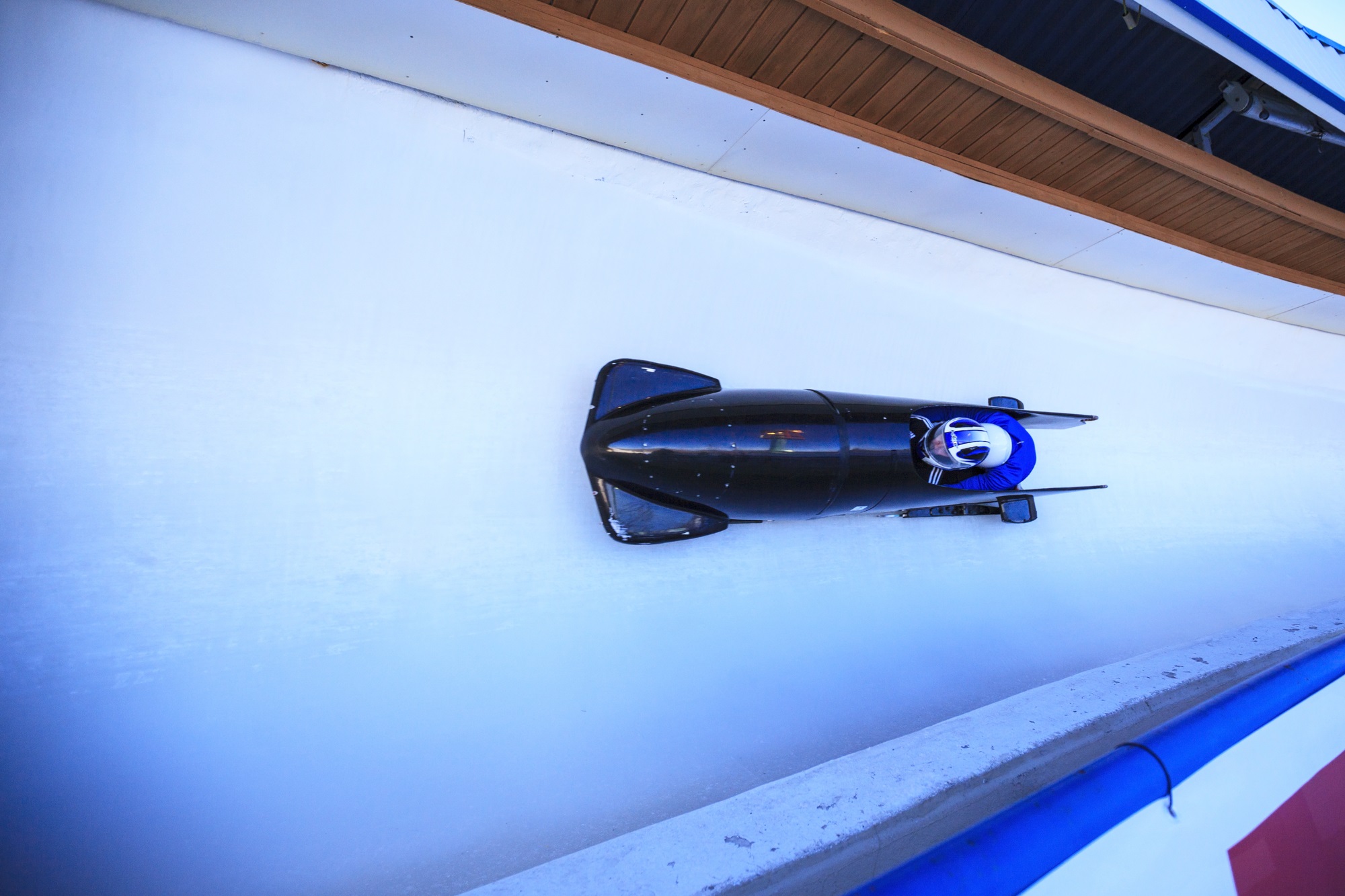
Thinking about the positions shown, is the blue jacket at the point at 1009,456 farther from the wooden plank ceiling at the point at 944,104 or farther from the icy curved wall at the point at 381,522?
the wooden plank ceiling at the point at 944,104

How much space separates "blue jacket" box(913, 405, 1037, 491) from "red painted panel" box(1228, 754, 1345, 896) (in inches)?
54.0

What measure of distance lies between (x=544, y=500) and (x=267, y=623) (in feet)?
3.28

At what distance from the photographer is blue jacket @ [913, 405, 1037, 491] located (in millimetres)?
2740

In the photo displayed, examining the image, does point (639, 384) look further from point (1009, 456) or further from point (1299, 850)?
point (1299, 850)

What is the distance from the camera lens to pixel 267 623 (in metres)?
2.06

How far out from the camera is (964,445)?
2.59 metres

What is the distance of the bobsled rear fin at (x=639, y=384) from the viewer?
7.90ft

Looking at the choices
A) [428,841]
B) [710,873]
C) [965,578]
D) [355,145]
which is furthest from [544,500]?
[965,578]

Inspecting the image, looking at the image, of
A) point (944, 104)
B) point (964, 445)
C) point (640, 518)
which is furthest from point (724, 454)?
point (944, 104)

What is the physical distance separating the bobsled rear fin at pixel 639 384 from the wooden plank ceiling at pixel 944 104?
137 cm

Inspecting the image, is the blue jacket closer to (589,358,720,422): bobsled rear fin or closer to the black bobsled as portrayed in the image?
the black bobsled

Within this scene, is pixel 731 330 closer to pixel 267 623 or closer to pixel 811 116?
pixel 811 116

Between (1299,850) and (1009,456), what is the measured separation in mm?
1564

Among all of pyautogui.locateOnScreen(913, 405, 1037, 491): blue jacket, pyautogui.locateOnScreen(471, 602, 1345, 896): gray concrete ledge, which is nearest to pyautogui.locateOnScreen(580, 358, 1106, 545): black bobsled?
pyautogui.locateOnScreen(913, 405, 1037, 491): blue jacket
